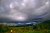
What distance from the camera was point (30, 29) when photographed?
0.99m

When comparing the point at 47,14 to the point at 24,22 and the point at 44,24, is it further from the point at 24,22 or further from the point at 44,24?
the point at 24,22

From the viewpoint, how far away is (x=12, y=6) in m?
0.97

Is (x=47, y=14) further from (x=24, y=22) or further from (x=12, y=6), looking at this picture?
(x=12, y=6)

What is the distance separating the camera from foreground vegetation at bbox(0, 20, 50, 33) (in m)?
0.97

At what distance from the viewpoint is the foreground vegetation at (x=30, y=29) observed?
0.97 metres

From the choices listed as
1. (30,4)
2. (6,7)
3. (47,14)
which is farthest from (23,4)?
(47,14)

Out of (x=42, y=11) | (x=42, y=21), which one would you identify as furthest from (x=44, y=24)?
(x=42, y=11)

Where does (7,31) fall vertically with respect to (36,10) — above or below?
below

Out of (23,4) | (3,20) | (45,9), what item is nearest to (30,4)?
(23,4)

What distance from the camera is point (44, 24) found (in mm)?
990

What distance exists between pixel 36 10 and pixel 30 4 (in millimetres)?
106

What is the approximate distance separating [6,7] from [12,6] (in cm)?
7

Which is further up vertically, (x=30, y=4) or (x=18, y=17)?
(x=30, y=4)

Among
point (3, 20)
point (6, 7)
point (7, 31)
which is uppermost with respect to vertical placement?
point (6, 7)
